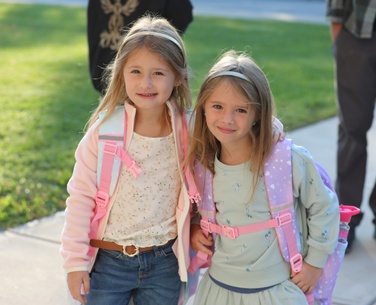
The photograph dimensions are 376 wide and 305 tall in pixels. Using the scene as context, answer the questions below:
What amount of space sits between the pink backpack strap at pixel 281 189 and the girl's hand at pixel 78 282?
737 mm

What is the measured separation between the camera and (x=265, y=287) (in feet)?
9.44

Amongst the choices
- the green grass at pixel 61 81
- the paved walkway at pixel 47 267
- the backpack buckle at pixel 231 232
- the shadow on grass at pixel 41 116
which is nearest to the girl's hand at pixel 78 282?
the backpack buckle at pixel 231 232

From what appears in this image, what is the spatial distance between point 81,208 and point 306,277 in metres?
0.89

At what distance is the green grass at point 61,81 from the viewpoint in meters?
5.46

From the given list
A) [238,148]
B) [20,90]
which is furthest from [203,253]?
[20,90]

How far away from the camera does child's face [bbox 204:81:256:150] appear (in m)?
2.76

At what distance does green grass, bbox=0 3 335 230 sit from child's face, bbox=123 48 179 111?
0.56m

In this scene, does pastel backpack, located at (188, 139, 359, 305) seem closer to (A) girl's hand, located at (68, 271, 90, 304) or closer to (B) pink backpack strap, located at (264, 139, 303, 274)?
(B) pink backpack strap, located at (264, 139, 303, 274)

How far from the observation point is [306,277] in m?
2.90

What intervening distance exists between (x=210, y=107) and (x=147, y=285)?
2.48ft

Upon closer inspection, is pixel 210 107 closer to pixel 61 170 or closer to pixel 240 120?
pixel 240 120

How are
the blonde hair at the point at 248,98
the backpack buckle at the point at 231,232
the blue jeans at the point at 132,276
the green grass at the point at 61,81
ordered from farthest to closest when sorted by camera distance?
the green grass at the point at 61,81 < the blue jeans at the point at 132,276 < the backpack buckle at the point at 231,232 < the blonde hair at the point at 248,98

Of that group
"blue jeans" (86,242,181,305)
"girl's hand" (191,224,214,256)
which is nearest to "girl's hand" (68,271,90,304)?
"blue jeans" (86,242,181,305)

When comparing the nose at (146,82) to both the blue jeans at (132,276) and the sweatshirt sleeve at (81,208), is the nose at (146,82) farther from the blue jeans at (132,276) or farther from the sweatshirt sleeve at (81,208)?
the blue jeans at (132,276)
